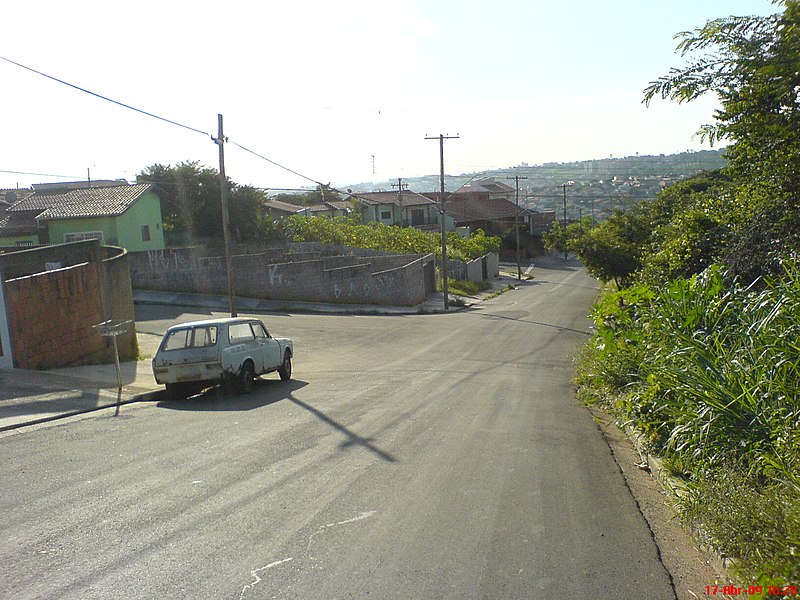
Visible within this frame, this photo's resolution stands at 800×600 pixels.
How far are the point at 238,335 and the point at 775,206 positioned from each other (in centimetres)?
1052

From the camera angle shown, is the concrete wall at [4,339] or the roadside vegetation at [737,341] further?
the concrete wall at [4,339]

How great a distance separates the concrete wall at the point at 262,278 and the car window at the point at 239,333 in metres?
23.7

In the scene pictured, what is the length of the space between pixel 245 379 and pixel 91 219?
29321 millimetres

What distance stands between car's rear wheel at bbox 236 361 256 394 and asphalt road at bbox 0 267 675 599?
1250 millimetres

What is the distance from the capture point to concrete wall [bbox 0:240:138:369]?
1678 cm

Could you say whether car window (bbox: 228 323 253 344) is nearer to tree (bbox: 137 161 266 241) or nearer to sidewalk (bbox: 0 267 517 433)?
sidewalk (bbox: 0 267 517 433)

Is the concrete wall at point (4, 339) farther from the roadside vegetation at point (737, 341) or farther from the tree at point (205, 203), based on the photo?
the tree at point (205, 203)

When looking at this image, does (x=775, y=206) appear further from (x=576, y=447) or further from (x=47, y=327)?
(x=47, y=327)

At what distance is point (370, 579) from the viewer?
556 centimetres

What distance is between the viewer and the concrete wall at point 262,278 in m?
41.1

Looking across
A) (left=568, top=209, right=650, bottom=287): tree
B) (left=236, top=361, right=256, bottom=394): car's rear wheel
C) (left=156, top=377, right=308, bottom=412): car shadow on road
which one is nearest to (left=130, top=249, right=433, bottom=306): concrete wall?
(left=568, top=209, right=650, bottom=287): tree

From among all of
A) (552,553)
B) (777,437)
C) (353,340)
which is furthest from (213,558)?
(353,340)

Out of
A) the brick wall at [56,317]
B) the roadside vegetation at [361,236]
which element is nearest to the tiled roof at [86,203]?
the roadside vegetation at [361,236]

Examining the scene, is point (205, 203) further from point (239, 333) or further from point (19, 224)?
point (239, 333)
